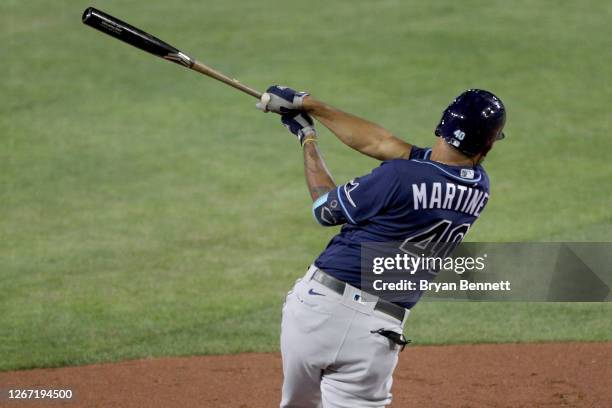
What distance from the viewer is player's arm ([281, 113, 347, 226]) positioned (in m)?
4.44

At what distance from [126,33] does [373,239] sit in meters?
2.31

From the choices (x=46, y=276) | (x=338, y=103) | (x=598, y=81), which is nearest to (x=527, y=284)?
(x=46, y=276)

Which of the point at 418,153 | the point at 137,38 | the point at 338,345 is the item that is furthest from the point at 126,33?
the point at 338,345

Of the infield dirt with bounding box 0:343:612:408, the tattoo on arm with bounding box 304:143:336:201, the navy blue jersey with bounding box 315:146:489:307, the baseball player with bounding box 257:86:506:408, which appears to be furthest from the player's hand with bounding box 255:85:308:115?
the infield dirt with bounding box 0:343:612:408

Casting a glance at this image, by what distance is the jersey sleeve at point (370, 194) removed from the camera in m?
4.30

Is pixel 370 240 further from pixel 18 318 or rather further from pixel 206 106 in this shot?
pixel 206 106

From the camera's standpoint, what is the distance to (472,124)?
4.43 m

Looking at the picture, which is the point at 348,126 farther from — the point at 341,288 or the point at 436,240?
the point at 341,288

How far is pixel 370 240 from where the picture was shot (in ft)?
14.5

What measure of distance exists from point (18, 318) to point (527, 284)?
184 inches

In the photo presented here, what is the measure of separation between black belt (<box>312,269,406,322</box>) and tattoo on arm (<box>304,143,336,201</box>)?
38cm

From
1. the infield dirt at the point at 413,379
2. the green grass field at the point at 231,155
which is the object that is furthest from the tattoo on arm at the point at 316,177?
the green grass field at the point at 231,155

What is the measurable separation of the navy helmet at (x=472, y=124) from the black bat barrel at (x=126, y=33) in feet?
6.80

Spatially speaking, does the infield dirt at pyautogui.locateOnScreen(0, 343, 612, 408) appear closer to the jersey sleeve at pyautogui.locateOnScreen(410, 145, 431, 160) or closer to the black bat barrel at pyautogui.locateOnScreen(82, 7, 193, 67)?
the black bat barrel at pyautogui.locateOnScreen(82, 7, 193, 67)
